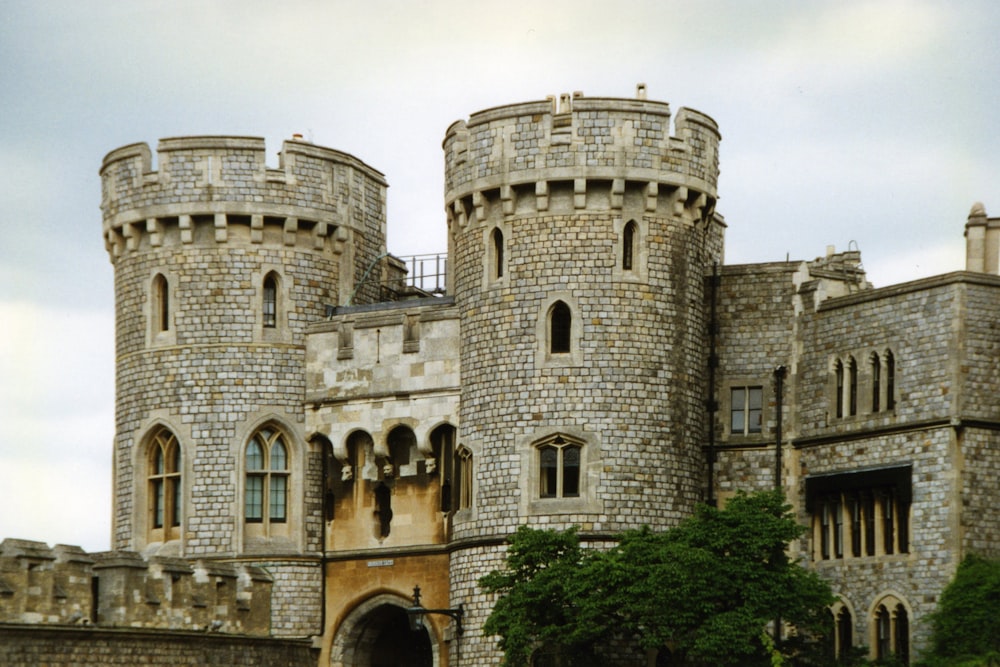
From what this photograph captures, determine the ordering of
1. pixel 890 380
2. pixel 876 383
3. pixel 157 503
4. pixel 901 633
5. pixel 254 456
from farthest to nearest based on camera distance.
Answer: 1. pixel 157 503
2. pixel 254 456
3. pixel 876 383
4. pixel 890 380
5. pixel 901 633

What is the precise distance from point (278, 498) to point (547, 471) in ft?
26.8

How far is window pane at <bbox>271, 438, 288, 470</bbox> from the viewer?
5509cm

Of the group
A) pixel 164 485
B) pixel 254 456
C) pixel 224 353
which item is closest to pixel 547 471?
pixel 254 456

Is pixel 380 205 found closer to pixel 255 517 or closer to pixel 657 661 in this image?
pixel 255 517

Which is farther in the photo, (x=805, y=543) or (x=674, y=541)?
(x=805, y=543)

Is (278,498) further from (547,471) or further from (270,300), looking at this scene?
(547,471)

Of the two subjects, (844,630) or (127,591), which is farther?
(844,630)

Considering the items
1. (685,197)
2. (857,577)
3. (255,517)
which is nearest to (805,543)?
(857,577)

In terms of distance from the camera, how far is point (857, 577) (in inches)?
1943

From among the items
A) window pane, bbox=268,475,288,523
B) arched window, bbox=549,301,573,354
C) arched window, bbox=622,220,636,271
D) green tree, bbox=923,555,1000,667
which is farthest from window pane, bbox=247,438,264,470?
green tree, bbox=923,555,1000,667

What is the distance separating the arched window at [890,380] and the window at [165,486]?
17476mm

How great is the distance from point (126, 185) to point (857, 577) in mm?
20795

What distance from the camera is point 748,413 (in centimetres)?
5216

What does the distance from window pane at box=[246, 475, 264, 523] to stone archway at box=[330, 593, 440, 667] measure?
332 centimetres
